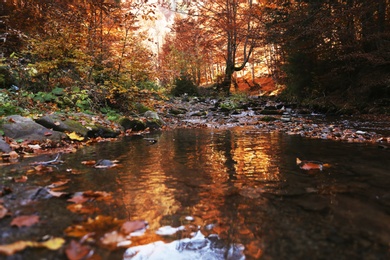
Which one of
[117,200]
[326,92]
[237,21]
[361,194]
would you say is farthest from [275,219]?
[237,21]

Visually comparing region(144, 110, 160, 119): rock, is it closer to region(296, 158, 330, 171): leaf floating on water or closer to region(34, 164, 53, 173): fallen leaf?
region(34, 164, 53, 173): fallen leaf

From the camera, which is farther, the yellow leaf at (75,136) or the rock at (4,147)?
the yellow leaf at (75,136)

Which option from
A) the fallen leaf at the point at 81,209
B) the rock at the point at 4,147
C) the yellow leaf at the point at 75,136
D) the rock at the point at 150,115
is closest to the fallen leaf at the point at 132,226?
the fallen leaf at the point at 81,209

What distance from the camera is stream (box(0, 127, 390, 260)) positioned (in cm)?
137

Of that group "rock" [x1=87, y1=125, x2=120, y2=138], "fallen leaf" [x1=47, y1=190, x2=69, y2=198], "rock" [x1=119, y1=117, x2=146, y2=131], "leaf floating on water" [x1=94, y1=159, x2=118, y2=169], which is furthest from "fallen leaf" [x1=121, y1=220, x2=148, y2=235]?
"rock" [x1=119, y1=117, x2=146, y2=131]

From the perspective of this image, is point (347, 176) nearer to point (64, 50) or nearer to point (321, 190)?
point (321, 190)

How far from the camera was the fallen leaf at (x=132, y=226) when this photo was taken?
1.52 meters

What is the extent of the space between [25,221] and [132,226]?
0.61 m

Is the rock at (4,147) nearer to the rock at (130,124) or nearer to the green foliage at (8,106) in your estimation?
the green foliage at (8,106)

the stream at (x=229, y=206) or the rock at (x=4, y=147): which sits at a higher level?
the rock at (x=4, y=147)

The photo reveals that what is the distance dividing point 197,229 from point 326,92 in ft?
41.2

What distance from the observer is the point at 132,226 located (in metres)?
1.57

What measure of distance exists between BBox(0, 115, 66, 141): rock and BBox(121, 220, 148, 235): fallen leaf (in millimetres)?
3546

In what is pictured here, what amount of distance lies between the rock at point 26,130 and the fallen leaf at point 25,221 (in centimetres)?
320
